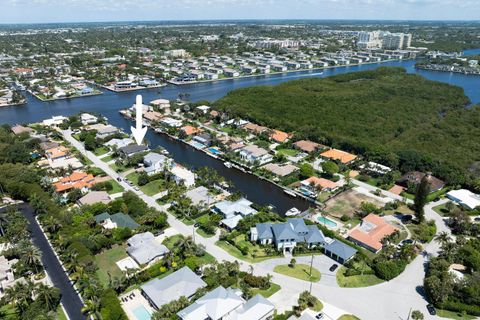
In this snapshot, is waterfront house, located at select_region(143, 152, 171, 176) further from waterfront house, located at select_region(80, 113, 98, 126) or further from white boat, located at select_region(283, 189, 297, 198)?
waterfront house, located at select_region(80, 113, 98, 126)

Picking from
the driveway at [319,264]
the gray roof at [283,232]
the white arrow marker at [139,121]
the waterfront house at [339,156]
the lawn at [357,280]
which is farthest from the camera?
the waterfront house at [339,156]

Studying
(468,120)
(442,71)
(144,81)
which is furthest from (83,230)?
(442,71)

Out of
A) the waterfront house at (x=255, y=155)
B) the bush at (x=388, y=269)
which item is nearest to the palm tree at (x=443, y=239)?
the bush at (x=388, y=269)

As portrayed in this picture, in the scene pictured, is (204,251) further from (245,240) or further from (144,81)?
(144,81)

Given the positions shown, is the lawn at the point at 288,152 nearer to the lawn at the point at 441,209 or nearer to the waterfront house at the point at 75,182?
the lawn at the point at 441,209

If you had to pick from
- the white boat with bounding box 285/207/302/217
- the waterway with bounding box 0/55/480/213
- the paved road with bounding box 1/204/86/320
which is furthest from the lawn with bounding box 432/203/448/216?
the paved road with bounding box 1/204/86/320

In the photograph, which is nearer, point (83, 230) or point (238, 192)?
point (83, 230)

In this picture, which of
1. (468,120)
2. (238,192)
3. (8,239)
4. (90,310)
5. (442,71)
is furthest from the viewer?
(442,71)
